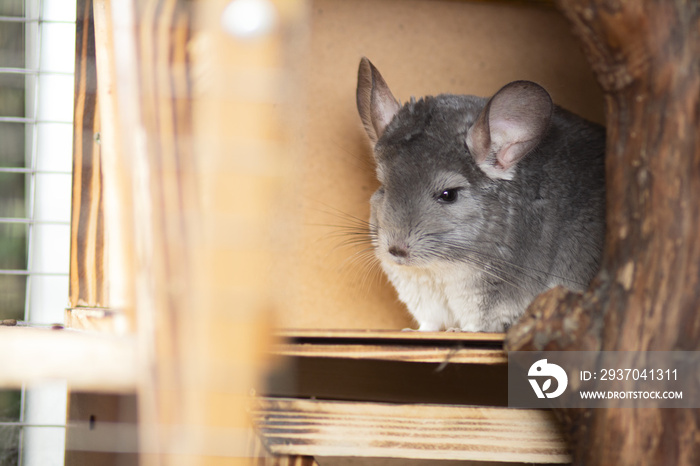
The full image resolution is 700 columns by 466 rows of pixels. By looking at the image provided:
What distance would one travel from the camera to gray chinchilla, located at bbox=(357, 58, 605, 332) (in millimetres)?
1445

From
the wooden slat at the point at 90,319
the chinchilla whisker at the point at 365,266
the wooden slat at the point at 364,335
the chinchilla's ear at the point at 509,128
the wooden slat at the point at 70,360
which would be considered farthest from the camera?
the chinchilla whisker at the point at 365,266

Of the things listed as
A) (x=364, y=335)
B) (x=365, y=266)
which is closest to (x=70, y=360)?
(x=364, y=335)

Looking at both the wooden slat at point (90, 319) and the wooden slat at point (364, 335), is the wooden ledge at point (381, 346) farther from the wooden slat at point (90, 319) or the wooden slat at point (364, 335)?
the wooden slat at point (90, 319)

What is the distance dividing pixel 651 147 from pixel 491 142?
566 millimetres

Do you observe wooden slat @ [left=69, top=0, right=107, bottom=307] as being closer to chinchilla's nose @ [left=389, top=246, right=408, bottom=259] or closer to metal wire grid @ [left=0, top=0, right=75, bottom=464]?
metal wire grid @ [left=0, top=0, right=75, bottom=464]

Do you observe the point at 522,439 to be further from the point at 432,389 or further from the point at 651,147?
the point at 651,147

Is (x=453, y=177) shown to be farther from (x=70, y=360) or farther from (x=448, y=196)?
(x=70, y=360)

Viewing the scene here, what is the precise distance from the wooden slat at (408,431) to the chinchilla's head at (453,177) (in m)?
0.44

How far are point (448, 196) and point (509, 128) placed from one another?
0.21 meters

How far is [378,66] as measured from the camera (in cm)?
183

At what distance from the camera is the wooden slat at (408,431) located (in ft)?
3.48

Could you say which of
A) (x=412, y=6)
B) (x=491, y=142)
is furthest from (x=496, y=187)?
(x=412, y=6)

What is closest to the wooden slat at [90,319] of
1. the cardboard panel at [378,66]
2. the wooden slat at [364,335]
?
the wooden slat at [364,335]

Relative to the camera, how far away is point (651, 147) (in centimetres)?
93
